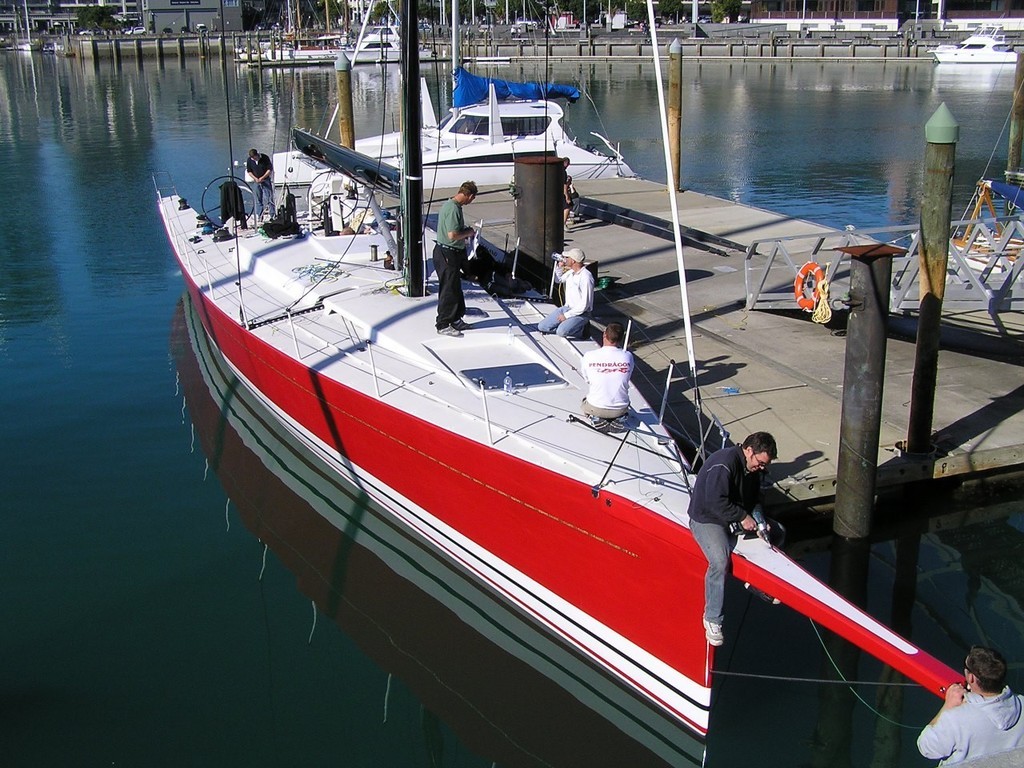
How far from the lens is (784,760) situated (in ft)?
23.2

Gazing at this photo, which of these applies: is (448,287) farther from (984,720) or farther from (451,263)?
(984,720)

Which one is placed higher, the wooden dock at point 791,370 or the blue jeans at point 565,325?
the blue jeans at point 565,325

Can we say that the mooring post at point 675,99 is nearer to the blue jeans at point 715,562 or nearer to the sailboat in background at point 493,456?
the sailboat in background at point 493,456

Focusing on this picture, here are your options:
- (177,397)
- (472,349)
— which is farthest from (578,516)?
(177,397)

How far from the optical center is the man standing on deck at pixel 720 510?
21.7ft

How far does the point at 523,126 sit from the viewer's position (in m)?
26.6

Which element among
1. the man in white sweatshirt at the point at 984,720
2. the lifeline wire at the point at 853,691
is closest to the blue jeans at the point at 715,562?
the lifeline wire at the point at 853,691

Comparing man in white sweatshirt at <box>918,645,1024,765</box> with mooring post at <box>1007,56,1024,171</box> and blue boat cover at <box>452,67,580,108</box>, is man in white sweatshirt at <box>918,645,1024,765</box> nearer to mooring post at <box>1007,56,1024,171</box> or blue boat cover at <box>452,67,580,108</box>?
mooring post at <box>1007,56,1024,171</box>

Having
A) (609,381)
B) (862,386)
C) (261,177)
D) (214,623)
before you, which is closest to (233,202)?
(261,177)

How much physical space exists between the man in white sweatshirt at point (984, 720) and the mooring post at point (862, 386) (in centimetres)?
409

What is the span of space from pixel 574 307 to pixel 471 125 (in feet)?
54.6

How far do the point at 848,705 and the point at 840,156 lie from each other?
31970 mm

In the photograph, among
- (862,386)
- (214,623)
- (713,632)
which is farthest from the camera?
(214,623)

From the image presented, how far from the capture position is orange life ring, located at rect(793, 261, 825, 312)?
41.6 ft
